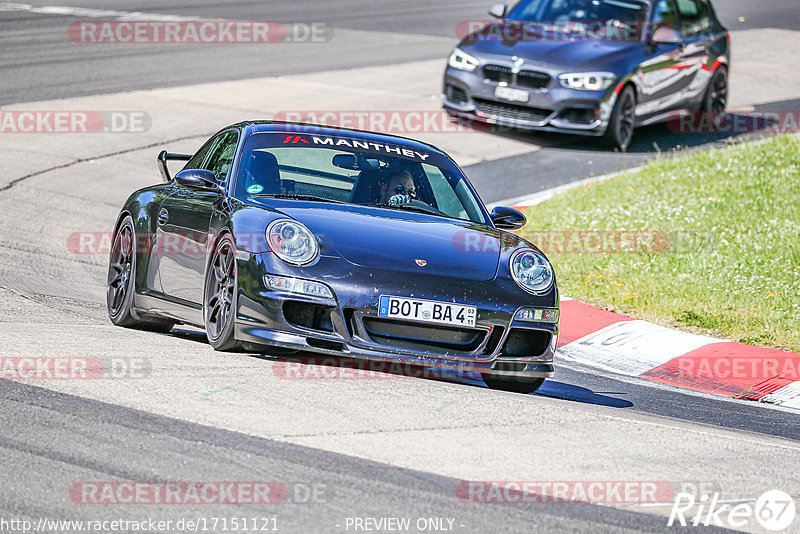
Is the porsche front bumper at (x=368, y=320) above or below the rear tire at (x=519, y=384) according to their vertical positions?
above

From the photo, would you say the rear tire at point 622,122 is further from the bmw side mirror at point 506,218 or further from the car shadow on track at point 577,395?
the car shadow on track at point 577,395

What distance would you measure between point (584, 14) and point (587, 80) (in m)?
1.56

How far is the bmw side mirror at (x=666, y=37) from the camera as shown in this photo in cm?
1669

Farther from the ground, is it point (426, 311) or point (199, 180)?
point (199, 180)

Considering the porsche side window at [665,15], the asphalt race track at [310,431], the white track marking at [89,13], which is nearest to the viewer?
the asphalt race track at [310,431]

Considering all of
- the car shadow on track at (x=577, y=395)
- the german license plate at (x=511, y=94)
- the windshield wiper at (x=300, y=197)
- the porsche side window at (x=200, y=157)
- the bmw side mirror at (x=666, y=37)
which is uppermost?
the windshield wiper at (x=300, y=197)

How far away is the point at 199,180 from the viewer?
754 centimetres

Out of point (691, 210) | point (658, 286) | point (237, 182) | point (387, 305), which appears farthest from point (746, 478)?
point (691, 210)

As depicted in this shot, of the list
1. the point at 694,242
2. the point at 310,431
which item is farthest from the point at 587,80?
the point at 310,431

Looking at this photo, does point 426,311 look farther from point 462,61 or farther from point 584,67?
point 462,61

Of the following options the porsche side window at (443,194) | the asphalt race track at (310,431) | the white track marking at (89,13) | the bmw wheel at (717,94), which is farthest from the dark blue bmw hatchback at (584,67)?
the white track marking at (89,13)

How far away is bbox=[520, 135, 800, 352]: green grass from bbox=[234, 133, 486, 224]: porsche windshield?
269 cm

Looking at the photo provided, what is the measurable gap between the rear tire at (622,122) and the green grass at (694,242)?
2.83ft

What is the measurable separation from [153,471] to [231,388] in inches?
47.6
